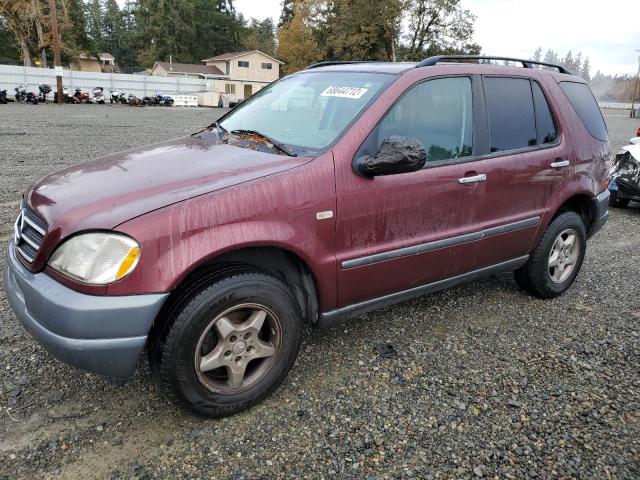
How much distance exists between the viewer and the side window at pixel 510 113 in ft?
11.6

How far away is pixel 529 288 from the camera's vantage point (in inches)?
168

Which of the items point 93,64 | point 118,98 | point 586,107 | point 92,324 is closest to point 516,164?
point 586,107

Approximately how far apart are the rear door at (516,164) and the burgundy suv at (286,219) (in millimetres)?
14

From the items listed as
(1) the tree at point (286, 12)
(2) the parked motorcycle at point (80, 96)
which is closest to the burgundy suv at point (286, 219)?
(2) the parked motorcycle at point (80, 96)

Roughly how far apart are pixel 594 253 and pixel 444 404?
378 cm

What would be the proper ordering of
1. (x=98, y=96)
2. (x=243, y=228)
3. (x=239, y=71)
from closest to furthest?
(x=243, y=228) → (x=98, y=96) → (x=239, y=71)

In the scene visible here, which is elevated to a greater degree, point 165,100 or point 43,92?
point 43,92

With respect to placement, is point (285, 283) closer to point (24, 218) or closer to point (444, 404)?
point (444, 404)

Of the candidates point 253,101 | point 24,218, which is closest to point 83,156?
point 253,101

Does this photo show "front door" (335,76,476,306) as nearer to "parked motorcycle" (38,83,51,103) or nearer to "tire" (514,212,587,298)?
"tire" (514,212,587,298)

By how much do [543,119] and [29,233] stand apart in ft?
11.6

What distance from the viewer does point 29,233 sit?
2.51 metres

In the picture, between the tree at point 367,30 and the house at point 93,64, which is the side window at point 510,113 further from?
the house at point 93,64

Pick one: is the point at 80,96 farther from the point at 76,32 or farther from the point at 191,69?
the point at 76,32
